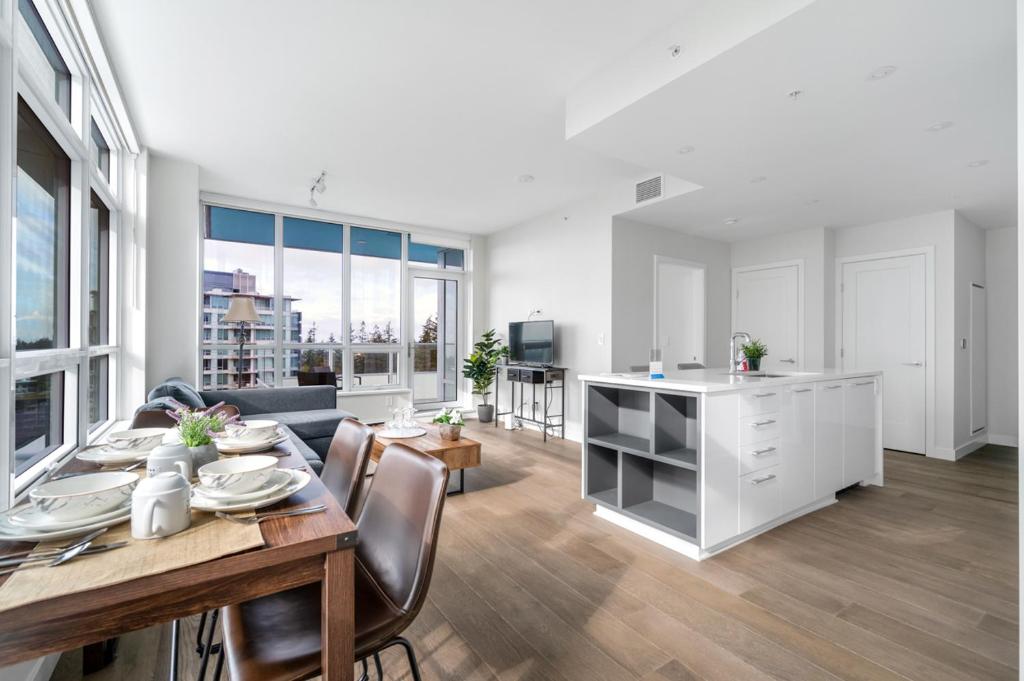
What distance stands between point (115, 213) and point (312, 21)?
8.01ft

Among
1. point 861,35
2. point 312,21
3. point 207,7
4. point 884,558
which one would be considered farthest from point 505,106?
point 884,558

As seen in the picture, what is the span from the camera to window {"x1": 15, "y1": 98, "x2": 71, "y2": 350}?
6.24 feet

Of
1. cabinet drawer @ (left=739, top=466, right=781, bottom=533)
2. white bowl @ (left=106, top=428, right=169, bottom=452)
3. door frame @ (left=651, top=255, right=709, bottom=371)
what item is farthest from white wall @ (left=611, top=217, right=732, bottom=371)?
white bowl @ (left=106, top=428, right=169, bottom=452)

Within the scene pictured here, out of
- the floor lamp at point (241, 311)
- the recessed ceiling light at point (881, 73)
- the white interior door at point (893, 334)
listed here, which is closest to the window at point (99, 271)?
the floor lamp at point (241, 311)

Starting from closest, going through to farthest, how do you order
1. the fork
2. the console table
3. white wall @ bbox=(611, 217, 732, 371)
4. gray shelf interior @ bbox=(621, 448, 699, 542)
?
the fork → gray shelf interior @ bbox=(621, 448, 699, 542) → white wall @ bbox=(611, 217, 732, 371) → the console table

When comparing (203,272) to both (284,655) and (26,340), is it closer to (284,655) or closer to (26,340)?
(26,340)

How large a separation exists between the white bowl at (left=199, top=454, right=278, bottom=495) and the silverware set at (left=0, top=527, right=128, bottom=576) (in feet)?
0.66

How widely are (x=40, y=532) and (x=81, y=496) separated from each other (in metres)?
0.08

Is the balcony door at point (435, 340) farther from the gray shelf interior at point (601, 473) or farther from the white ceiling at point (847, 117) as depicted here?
the gray shelf interior at point (601, 473)

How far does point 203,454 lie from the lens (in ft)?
4.43

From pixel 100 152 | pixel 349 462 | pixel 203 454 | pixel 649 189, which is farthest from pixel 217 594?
pixel 649 189

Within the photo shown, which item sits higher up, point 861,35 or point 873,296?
point 861,35

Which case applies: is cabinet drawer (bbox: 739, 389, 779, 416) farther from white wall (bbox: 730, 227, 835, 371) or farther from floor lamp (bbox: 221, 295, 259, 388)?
floor lamp (bbox: 221, 295, 259, 388)

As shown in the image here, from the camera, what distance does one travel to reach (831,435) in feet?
10.6
